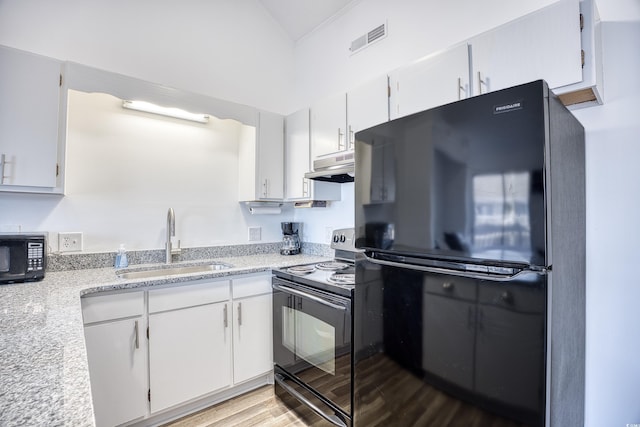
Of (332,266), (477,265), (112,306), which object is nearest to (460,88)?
(477,265)

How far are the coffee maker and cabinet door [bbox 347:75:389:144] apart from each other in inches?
44.7

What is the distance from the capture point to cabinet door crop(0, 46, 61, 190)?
1609 millimetres

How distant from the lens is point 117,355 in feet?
5.42

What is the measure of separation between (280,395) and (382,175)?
1746mm

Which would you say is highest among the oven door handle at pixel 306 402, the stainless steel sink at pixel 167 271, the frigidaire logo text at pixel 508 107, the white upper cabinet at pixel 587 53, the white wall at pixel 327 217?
the white upper cabinet at pixel 587 53

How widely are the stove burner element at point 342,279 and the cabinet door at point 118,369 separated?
1141mm

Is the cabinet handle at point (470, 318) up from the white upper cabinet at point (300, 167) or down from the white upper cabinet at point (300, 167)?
down

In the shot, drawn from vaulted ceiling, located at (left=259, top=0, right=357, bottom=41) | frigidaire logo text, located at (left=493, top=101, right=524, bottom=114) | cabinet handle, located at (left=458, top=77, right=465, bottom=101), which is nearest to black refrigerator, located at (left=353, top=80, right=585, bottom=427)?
frigidaire logo text, located at (left=493, top=101, right=524, bottom=114)

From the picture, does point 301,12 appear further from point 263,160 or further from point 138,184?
point 138,184

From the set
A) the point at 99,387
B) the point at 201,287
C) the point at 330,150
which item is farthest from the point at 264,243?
the point at 99,387

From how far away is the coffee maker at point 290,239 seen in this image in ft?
9.28

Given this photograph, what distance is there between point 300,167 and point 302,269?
0.91 m

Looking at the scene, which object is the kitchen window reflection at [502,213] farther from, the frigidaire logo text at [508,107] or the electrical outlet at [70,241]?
the electrical outlet at [70,241]

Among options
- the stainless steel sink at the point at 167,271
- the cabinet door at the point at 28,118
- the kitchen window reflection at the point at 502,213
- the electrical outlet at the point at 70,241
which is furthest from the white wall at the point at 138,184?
the kitchen window reflection at the point at 502,213
